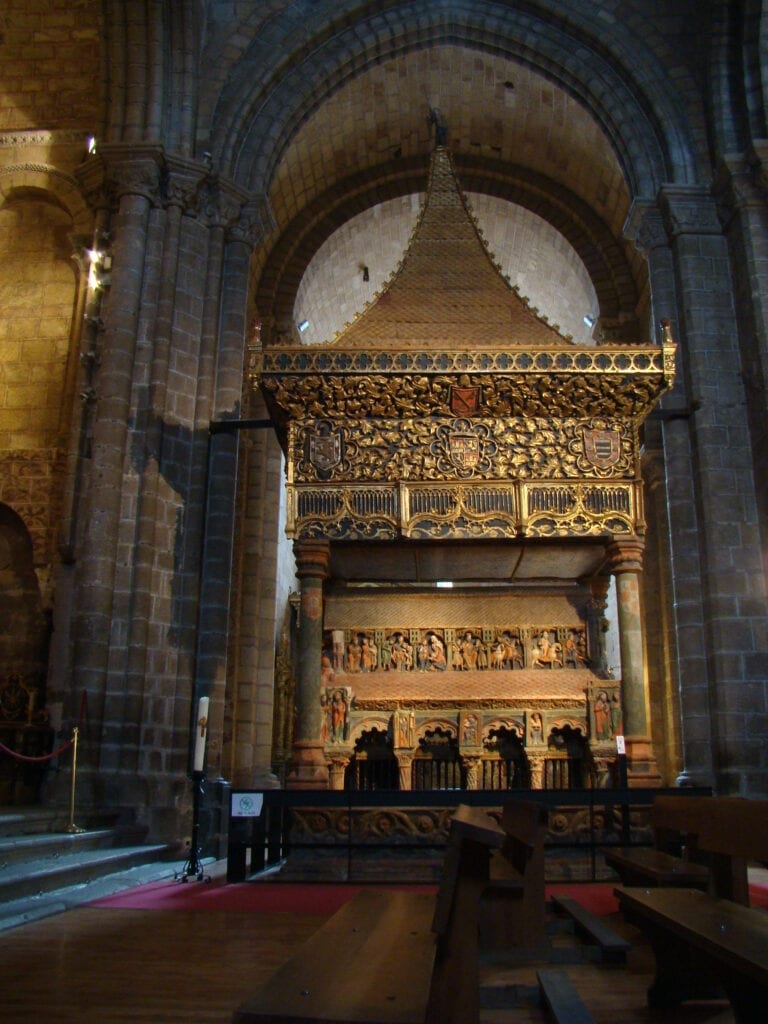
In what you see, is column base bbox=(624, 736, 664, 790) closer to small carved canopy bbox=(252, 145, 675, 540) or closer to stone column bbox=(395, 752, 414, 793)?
small carved canopy bbox=(252, 145, 675, 540)

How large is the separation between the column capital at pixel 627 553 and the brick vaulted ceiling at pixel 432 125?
20.1ft

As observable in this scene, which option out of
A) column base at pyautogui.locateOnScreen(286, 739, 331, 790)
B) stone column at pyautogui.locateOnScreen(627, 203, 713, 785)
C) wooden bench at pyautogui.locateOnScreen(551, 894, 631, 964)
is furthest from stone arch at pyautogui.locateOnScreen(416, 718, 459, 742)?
wooden bench at pyautogui.locateOnScreen(551, 894, 631, 964)

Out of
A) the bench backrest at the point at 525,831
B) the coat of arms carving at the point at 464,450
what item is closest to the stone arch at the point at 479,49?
the coat of arms carving at the point at 464,450

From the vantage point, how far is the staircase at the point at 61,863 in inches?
206

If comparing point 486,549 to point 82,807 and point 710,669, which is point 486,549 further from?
point 82,807

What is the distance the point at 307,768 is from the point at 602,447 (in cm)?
424

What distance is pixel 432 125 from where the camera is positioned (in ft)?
48.8

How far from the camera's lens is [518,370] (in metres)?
8.43

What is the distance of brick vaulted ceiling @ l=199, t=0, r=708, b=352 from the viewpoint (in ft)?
40.3

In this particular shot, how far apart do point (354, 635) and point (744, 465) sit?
5.17 meters

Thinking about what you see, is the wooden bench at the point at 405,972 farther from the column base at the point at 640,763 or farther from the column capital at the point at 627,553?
the column capital at the point at 627,553

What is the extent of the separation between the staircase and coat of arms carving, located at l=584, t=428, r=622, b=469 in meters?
5.45

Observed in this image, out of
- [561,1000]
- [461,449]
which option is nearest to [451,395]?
[461,449]

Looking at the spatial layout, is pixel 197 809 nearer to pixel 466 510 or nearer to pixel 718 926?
pixel 466 510
